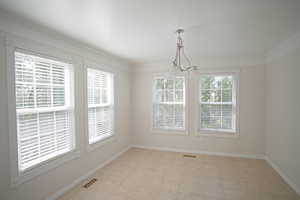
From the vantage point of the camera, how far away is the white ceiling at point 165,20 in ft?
5.20

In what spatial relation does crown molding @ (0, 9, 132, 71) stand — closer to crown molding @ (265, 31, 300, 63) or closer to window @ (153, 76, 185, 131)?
window @ (153, 76, 185, 131)

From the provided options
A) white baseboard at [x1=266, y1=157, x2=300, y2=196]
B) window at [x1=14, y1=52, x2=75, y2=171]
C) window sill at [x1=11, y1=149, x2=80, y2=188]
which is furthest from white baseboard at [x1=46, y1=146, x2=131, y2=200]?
white baseboard at [x1=266, y1=157, x2=300, y2=196]

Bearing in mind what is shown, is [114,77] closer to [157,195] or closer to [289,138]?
[157,195]

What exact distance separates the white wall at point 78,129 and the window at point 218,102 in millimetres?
2148

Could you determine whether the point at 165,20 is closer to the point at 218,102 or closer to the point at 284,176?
the point at 218,102

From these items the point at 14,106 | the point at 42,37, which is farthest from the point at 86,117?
the point at 42,37

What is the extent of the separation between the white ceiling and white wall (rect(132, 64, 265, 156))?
111 cm

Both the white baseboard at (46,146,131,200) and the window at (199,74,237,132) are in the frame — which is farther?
the window at (199,74,237,132)

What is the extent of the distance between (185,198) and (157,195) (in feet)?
1.36

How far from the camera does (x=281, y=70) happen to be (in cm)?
293

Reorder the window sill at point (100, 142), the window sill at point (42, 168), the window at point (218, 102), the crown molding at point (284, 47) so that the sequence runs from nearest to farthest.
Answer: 1. the window sill at point (42, 168)
2. the crown molding at point (284, 47)
3. the window sill at point (100, 142)
4. the window at point (218, 102)

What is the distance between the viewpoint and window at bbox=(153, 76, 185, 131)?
14.2 feet

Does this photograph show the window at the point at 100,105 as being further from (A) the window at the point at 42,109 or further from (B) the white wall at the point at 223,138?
(B) the white wall at the point at 223,138

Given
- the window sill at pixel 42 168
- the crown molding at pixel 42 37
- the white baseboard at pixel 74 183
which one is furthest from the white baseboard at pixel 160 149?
the crown molding at pixel 42 37
